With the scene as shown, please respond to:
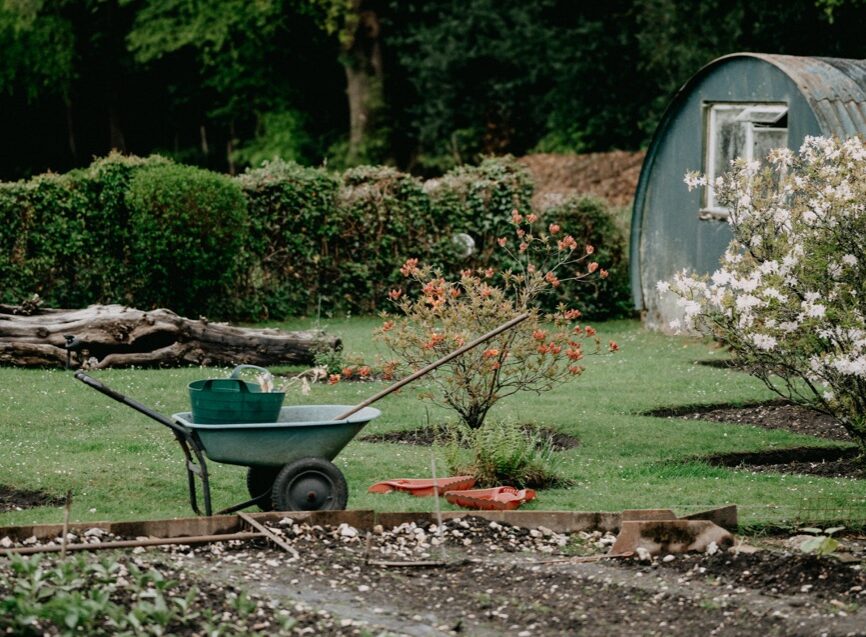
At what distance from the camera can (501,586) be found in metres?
6.39

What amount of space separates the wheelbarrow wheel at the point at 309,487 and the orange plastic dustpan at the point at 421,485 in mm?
981

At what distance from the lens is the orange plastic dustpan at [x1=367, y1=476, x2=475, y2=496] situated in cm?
849

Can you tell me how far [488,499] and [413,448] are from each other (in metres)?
2.07

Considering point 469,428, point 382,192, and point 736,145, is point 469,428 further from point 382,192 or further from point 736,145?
point 382,192

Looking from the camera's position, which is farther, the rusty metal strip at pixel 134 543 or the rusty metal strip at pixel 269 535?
the rusty metal strip at pixel 269 535

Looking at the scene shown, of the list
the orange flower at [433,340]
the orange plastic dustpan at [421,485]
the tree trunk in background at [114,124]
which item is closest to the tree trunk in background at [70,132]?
the tree trunk in background at [114,124]

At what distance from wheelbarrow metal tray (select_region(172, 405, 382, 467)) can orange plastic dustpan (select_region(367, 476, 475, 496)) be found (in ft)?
3.43

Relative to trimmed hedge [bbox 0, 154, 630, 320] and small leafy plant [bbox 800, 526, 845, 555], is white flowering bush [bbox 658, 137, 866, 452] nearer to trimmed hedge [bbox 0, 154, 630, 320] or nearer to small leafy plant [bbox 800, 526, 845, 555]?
small leafy plant [bbox 800, 526, 845, 555]

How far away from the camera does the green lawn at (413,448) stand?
830 cm

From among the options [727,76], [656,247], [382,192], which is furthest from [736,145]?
[382,192]

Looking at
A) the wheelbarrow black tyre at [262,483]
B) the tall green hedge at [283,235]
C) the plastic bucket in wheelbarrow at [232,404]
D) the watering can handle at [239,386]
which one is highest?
the tall green hedge at [283,235]

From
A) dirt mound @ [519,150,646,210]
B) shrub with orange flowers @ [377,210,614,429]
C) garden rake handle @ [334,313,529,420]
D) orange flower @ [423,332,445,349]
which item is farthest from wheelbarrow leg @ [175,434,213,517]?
dirt mound @ [519,150,646,210]

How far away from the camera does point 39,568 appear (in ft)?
18.8

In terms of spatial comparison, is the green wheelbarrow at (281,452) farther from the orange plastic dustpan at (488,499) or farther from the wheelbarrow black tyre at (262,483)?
the orange plastic dustpan at (488,499)
